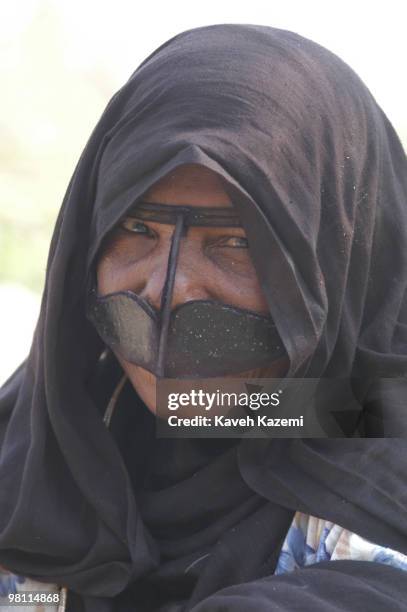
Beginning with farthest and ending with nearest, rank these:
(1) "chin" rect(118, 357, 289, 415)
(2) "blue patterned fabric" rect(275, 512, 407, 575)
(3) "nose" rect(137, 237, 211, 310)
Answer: (1) "chin" rect(118, 357, 289, 415) < (3) "nose" rect(137, 237, 211, 310) < (2) "blue patterned fabric" rect(275, 512, 407, 575)

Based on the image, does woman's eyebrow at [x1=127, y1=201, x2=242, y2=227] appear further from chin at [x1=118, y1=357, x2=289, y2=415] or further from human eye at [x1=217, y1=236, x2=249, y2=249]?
chin at [x1=118, y1=357, x2=289, y2=415]

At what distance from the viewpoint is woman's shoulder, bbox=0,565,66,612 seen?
2426 mm

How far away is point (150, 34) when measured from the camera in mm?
6508

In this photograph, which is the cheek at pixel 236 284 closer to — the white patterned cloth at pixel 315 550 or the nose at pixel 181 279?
the nose at pixel 181 279

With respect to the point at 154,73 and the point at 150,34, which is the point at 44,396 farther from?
the point at 150,34

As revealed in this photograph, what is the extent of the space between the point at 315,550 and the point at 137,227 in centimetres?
66

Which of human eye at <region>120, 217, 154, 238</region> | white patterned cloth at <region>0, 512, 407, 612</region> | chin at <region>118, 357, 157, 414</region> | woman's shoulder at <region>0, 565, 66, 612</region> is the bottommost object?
woman's shoulder at <region>0, 565, 66, 612</region>

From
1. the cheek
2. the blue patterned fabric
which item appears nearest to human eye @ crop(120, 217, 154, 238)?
the cheek

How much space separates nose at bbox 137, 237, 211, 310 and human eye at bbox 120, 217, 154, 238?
0.06 metres

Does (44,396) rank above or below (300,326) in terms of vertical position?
below

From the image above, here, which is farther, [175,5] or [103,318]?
[175,5]

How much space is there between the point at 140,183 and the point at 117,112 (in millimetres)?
241

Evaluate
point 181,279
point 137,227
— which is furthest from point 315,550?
point 137,227

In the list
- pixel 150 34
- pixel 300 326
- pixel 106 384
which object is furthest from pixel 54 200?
pixel 300 326
